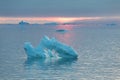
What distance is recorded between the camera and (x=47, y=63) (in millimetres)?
43344

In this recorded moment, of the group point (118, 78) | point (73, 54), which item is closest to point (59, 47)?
point (73, 54)

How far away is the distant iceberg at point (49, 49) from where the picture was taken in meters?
44.2

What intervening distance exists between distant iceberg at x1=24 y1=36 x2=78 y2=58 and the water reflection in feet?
2.29

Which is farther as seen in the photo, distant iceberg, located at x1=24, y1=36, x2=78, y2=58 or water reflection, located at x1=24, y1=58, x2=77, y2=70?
distant iceberg, located at x1=24, y1=36, x2=78, y2=58

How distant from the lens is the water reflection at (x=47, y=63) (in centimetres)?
4066

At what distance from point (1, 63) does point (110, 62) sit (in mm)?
13341

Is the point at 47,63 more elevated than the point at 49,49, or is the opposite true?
the point at 49,49

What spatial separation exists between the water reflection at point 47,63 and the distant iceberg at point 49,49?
70cm

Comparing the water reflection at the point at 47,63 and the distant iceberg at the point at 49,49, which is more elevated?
the distant iceberg at the point at 49,49

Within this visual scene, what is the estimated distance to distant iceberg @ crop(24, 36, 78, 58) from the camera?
145 feet

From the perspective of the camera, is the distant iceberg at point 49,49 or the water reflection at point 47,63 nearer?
the water reflection at point 47,63

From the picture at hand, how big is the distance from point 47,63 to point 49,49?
3211 millimetres

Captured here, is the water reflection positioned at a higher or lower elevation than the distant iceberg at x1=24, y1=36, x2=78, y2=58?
lower

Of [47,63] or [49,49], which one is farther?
[49,49]
